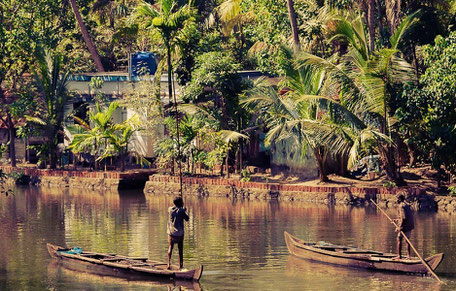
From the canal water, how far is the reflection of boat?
0.03 m

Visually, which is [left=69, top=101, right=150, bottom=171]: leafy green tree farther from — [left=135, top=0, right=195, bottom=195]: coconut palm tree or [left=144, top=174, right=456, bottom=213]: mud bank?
[left=135, top=0, right=195, bottom=195]: coconut palm tree

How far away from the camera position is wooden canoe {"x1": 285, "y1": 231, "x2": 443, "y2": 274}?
2120 cm

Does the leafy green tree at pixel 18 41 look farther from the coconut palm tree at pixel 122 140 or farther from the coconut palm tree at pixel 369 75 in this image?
the coconut palm tree at pixel 369 75

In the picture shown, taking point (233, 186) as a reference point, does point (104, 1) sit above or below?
above

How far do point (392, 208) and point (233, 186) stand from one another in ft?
24.6

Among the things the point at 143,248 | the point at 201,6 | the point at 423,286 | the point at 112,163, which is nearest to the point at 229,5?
the point at 201,6

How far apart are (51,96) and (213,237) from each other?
767 inches

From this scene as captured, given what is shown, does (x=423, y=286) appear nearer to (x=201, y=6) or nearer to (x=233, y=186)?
(x=233, y=186)

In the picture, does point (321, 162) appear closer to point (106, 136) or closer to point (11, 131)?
point (106, 136)

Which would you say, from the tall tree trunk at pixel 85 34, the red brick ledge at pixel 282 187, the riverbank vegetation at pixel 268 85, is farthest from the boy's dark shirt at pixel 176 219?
the tall tree trunk at pixel 85 34

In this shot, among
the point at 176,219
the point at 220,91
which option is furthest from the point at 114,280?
the point at 220,91

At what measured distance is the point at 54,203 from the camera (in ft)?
124

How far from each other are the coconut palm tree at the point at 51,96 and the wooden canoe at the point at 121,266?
22.1 m

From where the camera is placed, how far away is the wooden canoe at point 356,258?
69.6 ft
